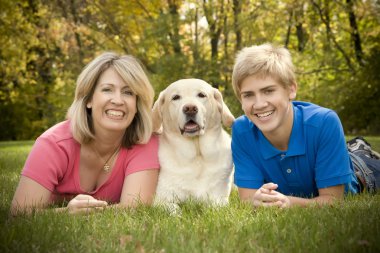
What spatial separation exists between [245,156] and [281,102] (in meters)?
0.59

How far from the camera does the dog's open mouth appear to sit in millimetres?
3818

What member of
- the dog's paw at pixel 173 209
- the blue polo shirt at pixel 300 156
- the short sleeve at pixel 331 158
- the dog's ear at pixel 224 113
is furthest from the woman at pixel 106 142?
the short sleeve at pixel 331 158

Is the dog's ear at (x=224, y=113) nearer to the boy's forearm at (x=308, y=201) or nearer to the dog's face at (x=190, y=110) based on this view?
the dog's face at (x=190, y=110)

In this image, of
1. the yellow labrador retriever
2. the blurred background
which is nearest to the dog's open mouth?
the yellow labrador retriever

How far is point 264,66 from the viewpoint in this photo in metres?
3.33

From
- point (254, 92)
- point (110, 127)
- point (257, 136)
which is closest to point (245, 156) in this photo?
point (257, 136)

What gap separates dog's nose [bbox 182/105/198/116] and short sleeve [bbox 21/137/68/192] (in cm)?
104

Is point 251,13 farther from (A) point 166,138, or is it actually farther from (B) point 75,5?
(A) point 166,138

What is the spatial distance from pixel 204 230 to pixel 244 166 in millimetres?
1239

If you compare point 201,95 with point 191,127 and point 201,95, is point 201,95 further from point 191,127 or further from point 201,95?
point 191,127

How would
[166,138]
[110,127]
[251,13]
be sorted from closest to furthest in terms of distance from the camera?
[110,127] → [166,138] → [251,13]

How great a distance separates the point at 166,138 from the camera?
13.0ft

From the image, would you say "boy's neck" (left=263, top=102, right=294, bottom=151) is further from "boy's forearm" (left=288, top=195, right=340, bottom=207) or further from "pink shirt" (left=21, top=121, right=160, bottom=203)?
"pink shirt" (left=21, top=121, right=160, bottom=203)

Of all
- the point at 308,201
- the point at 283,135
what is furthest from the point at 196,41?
the point at 308,201
